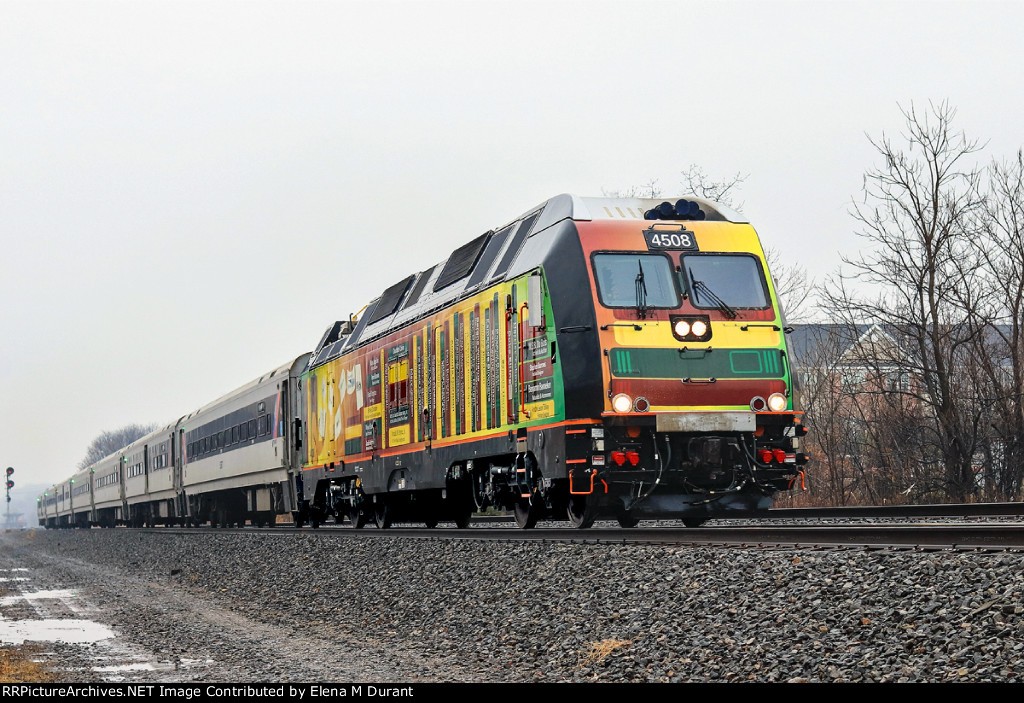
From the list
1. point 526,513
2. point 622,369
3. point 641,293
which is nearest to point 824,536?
point 622,369

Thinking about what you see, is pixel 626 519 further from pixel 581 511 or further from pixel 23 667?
pixel 23 667

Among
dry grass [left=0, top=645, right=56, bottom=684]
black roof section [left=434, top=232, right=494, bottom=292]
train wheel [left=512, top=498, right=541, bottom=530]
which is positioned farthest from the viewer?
black roof section [left=434, top=232, right=494, bottom=292]

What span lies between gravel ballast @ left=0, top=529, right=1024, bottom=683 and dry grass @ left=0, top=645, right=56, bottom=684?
0.96 ft

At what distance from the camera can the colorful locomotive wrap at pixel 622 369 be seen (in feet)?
37.3

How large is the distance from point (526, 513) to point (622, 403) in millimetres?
2686

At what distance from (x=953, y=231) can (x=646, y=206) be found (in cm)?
1361

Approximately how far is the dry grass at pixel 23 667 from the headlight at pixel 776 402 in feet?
24.1

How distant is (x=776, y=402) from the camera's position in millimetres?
11719

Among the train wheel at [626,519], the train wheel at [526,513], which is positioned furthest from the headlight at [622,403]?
the train wheel at [526,513]

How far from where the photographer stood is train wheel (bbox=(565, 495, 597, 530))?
38.8ft

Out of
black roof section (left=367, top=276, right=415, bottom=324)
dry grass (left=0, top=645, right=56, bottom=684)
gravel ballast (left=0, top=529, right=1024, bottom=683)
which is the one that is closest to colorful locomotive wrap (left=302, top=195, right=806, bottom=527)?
gravel ballast (left=0, top=529, right=1024, bottom=683)

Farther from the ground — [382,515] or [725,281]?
[725,281]

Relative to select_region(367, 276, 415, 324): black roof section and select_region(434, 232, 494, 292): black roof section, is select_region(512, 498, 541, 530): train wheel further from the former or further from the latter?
select_region(367, 276, 415, 324): black roof section

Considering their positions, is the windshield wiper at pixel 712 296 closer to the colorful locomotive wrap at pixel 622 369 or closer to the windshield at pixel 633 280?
the colorful locomotive wrap at pixel 622 369
